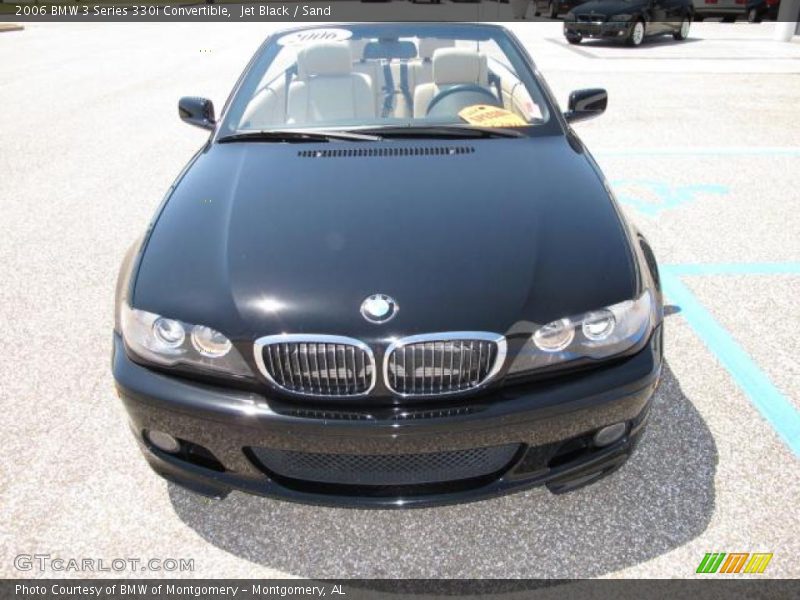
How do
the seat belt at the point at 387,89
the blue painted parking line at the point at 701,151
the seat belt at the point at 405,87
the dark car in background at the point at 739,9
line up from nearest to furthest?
1. the seat belt at the point at 387,89
2. the seat belt at the point at 405,87
3. the blue painted parking line at the point at 701,151
4. the dark car in background at the point at 739,9

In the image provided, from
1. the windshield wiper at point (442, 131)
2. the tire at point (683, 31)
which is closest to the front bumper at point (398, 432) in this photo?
the windshield wiper at point (442, 131)

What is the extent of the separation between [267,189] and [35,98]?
952cm

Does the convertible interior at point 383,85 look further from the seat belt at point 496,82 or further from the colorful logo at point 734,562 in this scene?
the colorful logo at point 734,562

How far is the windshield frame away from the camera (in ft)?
10.4

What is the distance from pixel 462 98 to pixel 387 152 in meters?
0.74

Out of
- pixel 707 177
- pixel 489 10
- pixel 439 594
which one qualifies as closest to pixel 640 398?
pixel 439 594

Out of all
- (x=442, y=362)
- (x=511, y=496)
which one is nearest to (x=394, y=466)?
(x=442, y=362)

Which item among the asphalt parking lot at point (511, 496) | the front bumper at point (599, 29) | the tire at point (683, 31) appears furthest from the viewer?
the tire at point (683, 31)

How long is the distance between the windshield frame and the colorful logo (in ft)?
6.16

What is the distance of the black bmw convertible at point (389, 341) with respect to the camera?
76.7 inches

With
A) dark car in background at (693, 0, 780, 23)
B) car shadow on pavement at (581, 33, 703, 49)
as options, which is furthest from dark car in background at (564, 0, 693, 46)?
dark car in background at (693, 0, 780, 23)

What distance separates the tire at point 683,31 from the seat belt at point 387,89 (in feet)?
48.5

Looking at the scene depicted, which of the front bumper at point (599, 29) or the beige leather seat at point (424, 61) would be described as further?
the front bumper at point (599, 29)

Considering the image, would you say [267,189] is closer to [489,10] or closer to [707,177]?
[707,177]
